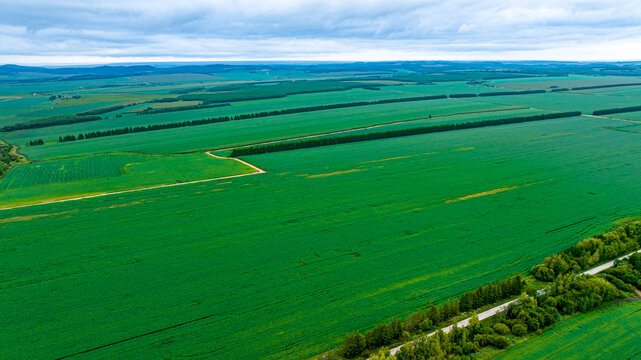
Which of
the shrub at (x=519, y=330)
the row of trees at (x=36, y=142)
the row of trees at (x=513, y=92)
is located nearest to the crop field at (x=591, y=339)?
the shrub at (x=519, y=330)

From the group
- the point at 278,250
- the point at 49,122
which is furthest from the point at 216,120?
the point at 278,250

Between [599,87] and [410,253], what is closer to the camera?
[410,253]

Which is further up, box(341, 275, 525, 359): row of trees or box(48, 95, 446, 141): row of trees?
box(48, 95, 446, 141): row of trees

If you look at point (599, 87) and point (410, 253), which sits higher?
point (599, 87)

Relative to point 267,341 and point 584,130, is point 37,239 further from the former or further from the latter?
point 584,130

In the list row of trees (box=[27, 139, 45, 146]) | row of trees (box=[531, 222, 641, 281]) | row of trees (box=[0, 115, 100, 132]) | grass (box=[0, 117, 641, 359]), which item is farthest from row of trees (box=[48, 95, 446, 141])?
row of trees (box=[531, 222, 641, 281])

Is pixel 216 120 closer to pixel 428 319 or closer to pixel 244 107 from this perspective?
pixel 244 107

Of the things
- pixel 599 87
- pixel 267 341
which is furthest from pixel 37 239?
pixel 599 87

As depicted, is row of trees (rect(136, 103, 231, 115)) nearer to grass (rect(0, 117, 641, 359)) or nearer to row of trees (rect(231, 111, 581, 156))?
row of trees (rect(231, 111, 581, 156))
